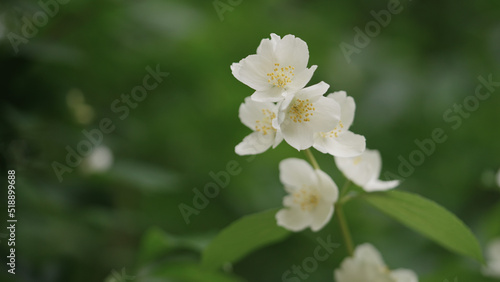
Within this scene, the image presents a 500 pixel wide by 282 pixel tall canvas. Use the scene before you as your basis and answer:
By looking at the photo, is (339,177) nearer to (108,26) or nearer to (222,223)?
(222,223)

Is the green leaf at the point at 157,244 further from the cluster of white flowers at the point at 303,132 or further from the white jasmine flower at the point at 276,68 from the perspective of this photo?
the white jasmine flower at the point at 276,68

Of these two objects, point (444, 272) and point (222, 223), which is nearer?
point (444, 272)

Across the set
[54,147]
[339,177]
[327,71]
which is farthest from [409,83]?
[54,147]

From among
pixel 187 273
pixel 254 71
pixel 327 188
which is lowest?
pixel 187 273

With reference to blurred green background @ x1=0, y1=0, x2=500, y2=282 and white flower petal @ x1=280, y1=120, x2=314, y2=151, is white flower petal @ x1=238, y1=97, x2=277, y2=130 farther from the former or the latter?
blurred green background @ x1=0, y1=0, x2=500, y2=282

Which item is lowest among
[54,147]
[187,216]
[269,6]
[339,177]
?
[187,216]

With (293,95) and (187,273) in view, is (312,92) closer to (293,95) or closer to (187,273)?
(293,95)

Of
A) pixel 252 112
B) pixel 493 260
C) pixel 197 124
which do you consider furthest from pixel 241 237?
pixel 197 124
